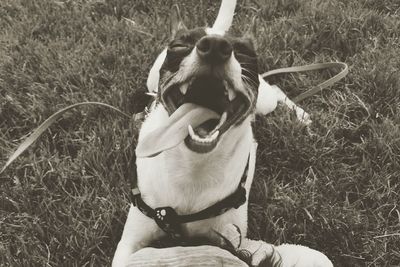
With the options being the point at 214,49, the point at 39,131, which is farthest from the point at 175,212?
the point at 39,131

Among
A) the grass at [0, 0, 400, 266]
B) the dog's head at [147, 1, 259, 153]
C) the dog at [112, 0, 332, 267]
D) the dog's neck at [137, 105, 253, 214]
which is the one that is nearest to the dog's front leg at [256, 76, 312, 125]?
the grass at [0, 0, 400, 266]

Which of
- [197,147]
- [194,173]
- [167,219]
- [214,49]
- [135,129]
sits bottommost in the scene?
[135,129]

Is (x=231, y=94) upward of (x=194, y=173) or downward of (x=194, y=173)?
upward

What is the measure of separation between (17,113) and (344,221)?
2.13 metres

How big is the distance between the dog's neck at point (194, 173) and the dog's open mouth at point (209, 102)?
0.37 ft

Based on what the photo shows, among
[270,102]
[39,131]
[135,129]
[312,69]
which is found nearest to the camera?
[39,131]

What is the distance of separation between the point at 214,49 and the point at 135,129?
4.24 ft

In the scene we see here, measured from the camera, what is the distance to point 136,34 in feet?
12.9

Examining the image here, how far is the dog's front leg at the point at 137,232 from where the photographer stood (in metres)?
2.55

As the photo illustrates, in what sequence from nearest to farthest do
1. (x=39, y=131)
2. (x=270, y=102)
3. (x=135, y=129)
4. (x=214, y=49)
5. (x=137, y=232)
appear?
(x=214, y=49)
(x=137, y=232)
(x=39, y=131)
(x=135, y=129)
(x=270, y=102)

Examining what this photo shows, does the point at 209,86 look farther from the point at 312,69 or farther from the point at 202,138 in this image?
the point at 312,69

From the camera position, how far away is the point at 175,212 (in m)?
2.46

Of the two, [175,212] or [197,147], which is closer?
[197,147]

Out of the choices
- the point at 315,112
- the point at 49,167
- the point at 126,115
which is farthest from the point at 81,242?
the point at 315,112
